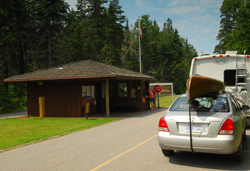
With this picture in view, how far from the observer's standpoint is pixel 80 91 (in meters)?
16.3

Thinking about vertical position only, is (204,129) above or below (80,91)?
below

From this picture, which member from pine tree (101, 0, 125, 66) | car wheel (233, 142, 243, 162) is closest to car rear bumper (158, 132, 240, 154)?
car wheel (233, 142, 243, 162)

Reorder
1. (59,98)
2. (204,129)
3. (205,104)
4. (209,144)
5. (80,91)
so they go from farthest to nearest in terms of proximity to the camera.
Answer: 1. (59,98)
2. (80,91)
3. (205,104)
4. (204,129)
5. (209,144)

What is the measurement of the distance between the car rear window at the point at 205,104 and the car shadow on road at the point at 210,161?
3.90 feet

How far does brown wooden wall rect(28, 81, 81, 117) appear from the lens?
651 inches

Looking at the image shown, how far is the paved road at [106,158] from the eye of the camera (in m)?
5.43

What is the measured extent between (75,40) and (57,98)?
3210cm

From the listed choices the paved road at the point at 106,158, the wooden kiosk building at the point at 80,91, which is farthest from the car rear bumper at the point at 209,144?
the wooden kiosk building at the point at 80,91

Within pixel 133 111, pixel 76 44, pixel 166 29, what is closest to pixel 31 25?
pixel 76 44

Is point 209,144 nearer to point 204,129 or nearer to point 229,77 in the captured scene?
point 204,129

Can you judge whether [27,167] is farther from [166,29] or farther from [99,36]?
[166,29]

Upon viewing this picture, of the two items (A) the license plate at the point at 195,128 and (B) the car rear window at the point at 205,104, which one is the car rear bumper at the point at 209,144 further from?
(B) the car rear window at the point at 205,104

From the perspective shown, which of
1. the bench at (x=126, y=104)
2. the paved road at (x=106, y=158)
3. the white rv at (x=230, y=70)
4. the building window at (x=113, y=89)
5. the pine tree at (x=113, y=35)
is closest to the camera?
the paved road at (x=106, y=158)

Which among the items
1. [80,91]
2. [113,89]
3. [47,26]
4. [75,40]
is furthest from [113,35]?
[80,91]
